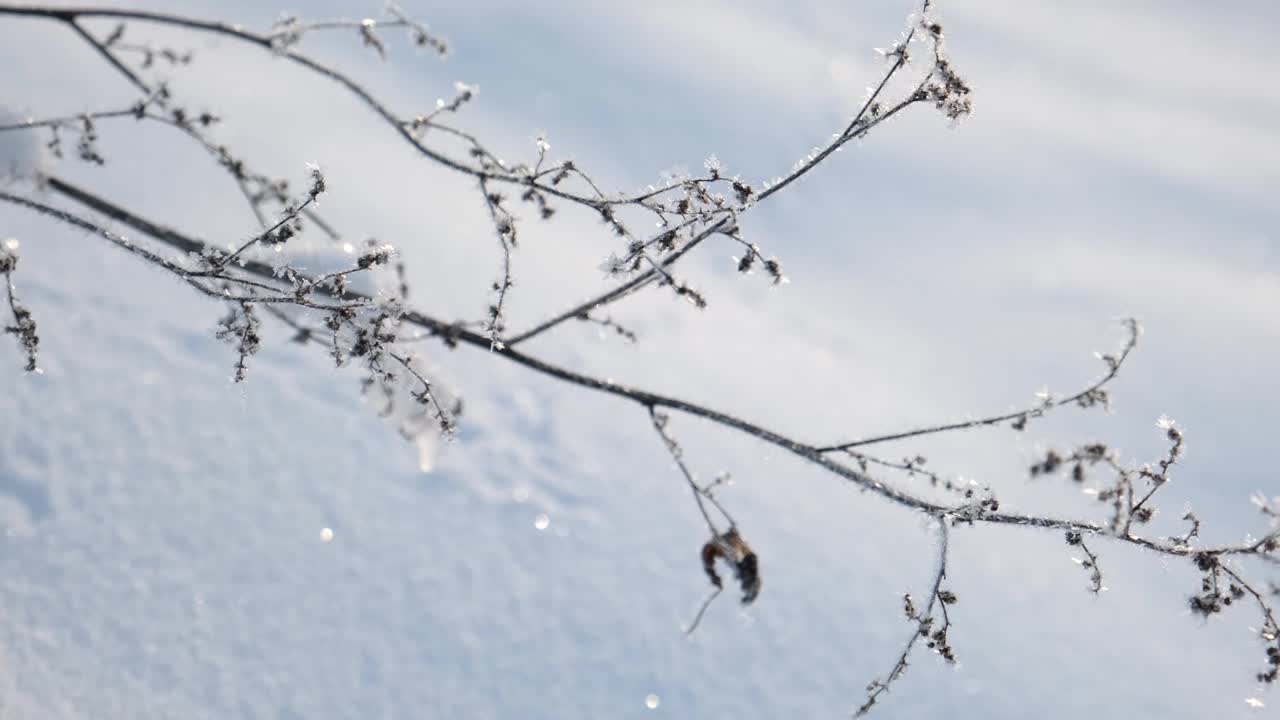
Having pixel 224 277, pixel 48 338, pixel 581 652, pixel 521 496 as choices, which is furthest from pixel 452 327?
pixel 48 338

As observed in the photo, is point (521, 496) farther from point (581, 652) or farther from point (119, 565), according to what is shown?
point (119, 565)

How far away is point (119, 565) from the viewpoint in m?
13.2

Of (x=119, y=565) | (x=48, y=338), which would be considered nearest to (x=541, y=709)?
(x=119, y=565)

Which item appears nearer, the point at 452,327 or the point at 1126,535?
the point at 1126,535

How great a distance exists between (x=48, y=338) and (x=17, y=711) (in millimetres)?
17047

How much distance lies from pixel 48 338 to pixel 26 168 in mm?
22187

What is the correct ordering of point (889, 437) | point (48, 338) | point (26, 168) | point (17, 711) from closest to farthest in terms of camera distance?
1. point (889, 437)
2. point (26, 168)
3. point (17, 711)
4. point (48, 338)

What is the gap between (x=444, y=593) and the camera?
1622 cm

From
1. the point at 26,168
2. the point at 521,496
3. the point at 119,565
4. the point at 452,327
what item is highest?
the point at 521,496

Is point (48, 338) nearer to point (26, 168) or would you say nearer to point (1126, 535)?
point (26, 168)

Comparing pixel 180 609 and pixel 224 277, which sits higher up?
pixel 180 609

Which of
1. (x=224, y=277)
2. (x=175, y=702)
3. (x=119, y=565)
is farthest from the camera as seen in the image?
(x=119, y=565)

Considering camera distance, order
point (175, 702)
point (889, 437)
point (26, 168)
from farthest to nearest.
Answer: point (175, 702) → point (26, 168) → point (889, 437)

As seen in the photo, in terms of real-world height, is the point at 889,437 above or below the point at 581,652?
below
